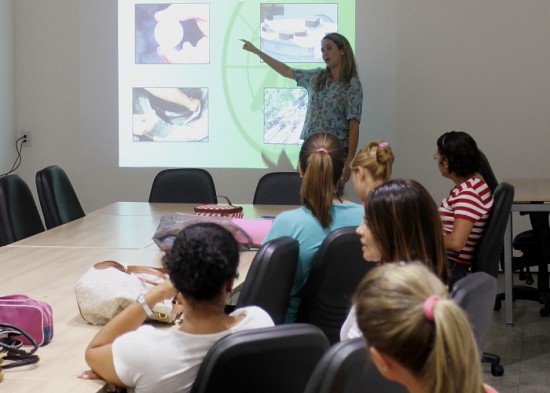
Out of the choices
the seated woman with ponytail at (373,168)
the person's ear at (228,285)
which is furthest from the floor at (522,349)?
the person's ear at (228,285)

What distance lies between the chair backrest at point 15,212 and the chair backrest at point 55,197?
105 millimetres

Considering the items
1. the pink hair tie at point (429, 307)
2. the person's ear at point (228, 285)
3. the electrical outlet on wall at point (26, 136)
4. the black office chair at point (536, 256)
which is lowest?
the black office chair at point (536, 256)

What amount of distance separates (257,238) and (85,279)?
55.7 inches

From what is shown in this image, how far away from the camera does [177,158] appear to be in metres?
7.03

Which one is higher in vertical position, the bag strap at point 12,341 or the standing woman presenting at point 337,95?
the standing woman presenting at point 337,95

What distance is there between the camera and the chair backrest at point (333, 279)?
125 inches

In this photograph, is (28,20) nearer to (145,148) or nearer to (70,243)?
(145,148)

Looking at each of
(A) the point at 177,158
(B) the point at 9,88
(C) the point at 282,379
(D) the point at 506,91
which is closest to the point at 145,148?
(A) the point at 177,158

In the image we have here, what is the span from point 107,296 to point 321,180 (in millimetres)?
1139

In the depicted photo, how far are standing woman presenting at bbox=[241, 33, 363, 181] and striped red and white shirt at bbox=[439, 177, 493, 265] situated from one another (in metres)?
2.09

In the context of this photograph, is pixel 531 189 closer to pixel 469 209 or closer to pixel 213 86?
pixel 469 209

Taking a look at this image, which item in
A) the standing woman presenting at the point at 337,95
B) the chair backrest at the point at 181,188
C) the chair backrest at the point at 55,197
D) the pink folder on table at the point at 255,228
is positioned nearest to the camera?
the pink folder on table at the point at 255,228

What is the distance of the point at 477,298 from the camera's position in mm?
2250

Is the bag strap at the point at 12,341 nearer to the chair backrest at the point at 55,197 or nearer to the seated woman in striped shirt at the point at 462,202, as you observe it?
the seated woman in striped shirt at the point at 462,202
